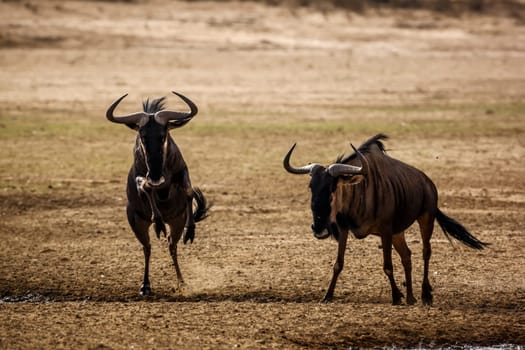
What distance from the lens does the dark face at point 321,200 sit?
31.1 feet

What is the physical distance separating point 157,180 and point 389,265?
2.45m

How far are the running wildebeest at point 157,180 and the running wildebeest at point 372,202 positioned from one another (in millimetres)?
1344

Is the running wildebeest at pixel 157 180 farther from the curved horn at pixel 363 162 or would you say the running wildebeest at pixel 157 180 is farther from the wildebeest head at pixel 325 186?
the curved horn at pixel 363 162

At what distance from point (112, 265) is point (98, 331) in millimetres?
3009

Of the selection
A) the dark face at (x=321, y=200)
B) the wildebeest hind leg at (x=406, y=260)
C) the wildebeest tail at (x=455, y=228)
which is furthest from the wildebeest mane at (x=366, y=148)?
the wildebeest tail at (x=455, y=228)

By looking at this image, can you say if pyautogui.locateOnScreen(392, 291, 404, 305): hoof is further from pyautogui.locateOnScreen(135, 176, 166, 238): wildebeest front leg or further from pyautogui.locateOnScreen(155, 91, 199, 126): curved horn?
pyautogui.locateOnScreen(155, 91, 199, 126): curved horn

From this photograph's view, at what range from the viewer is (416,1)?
42.1 m

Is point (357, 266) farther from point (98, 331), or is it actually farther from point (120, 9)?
point (120, 9)

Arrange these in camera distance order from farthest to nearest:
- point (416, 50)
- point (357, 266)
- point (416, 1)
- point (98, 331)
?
point (416, 1), point (416, 50), point (357, 266), point (98, 331)

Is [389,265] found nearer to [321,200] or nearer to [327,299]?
[327,299]

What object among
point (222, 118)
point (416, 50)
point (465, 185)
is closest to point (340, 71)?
point (416, 50)

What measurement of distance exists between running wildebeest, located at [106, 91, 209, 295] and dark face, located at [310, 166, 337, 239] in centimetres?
166

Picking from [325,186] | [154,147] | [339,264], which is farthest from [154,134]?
[339,264]

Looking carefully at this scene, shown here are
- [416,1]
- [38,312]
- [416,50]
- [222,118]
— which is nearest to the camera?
[38,312]
